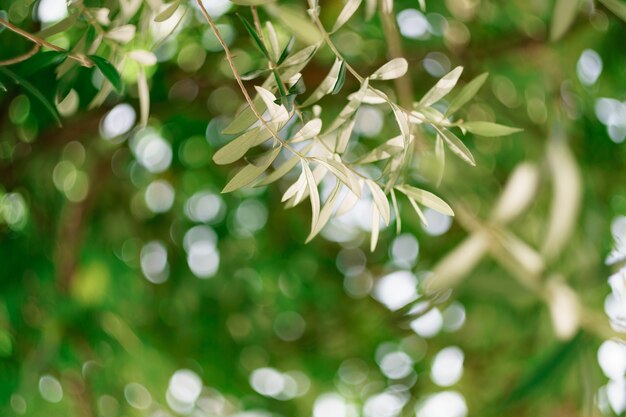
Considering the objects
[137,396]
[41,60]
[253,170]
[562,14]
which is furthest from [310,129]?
[137,396]

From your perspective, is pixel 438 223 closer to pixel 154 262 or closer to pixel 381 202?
pixel 154 262

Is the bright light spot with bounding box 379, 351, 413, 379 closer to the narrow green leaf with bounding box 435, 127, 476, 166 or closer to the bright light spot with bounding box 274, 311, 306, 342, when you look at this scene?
the bright light spot with bounding box 274, 311, 306, 342

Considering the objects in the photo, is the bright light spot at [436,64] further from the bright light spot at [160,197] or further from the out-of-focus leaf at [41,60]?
the out-of-focus leaf at [41,60]

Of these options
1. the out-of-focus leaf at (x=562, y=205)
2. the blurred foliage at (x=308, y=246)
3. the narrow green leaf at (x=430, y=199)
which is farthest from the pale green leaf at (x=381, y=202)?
the out-of-focus leaf at (x=562, y=205)

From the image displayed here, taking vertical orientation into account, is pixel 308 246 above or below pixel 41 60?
below

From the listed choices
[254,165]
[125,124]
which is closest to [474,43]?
[125,124]

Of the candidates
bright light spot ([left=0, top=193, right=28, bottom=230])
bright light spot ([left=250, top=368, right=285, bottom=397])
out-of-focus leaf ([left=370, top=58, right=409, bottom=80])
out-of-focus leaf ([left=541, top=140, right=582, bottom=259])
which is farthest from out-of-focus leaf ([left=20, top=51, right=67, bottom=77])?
bright light spot ([left=250, top=368, right=285, bottom=397])
